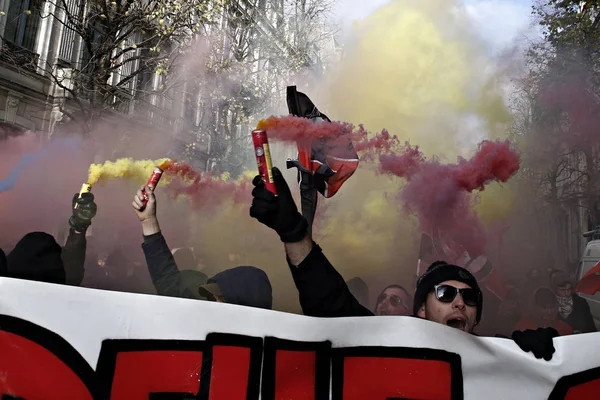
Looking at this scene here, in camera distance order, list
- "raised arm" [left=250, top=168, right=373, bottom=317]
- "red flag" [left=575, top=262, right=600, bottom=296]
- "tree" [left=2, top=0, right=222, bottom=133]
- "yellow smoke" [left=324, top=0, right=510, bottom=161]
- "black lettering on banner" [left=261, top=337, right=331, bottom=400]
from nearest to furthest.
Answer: "black lettering on banner" [left=261, top=337, right=331, bottom=400]
"raised arm" [left=250, top=168, right=373, bottom=317]
"red flag" [left=575, top=262, right=600, bottom=296]
"yellow smoke" [left=324, top=0, right=510, bottom=161]
"tree" [left=2, top=0, right=222, bottom=133]

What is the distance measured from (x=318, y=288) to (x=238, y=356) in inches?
16.8

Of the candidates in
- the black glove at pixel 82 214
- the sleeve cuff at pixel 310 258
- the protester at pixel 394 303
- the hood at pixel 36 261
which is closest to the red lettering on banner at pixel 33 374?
the hood at pixel 36 261

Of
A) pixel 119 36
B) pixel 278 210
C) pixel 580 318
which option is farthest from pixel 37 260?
pixel 119 36

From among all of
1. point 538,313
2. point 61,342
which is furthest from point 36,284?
point 538,313

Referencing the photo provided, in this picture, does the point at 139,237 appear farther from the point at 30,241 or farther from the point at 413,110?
the point at 30,241

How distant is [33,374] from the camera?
5.98ft

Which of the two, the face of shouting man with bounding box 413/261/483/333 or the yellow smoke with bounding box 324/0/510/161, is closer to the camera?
the face of shouting man with bounding box 413/261/483/333

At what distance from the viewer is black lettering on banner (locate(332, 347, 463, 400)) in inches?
75.4

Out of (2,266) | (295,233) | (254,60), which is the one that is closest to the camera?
(295,233)

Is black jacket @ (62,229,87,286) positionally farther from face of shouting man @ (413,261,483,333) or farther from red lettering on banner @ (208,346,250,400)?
face of shouting man @ (413,261,483,333)

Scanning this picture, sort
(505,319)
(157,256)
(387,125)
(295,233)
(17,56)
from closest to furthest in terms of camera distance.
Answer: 1. (295,233)
2. (157,256)
3. (505,319)
4. (387,125)
5. (17,56)

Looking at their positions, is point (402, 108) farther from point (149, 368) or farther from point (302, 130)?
point (149, 368)

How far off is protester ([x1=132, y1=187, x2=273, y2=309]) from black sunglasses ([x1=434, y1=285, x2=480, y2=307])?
2.73 feet

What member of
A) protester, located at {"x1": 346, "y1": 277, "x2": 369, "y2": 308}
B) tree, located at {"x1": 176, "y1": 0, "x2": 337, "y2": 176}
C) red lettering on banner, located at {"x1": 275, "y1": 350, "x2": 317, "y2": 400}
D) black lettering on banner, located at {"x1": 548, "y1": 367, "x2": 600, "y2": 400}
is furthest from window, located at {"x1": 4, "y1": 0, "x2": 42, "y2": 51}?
black lettering on banner, located at {"x1": 548, "y1": 367, "x2": 600, "y2": 400}
